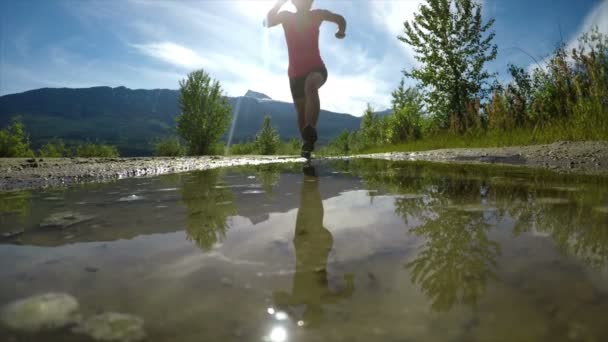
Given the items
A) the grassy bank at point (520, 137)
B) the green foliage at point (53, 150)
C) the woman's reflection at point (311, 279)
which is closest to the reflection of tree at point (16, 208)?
the woman's reflection at point (311, 279)

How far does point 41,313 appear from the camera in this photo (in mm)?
583

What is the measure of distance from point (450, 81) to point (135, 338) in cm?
2069

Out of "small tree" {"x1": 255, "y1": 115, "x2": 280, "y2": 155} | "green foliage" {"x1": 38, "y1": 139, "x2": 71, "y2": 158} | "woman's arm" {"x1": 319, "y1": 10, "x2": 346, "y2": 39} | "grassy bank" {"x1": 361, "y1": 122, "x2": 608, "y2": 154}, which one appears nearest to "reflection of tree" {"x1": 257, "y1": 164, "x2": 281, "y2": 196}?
"woman's arm" {"x1": 319, "y1": 10, "x2": 346, "y2": 39}

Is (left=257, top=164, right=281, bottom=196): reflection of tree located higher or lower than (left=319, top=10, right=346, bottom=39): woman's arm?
lower

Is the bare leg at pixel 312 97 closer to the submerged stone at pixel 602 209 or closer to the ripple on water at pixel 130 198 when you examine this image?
the ripple on water at pixel 130 198

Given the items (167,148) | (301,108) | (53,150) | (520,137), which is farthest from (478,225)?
(167,148)

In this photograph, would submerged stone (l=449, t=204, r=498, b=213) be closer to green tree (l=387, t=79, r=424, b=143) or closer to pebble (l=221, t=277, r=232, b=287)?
pebble (l=221, t=277, r=232, b=287)

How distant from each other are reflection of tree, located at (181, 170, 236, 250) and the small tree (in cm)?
3815

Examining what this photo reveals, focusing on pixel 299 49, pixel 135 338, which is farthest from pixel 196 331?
pixel 299 49

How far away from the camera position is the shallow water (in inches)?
19.9

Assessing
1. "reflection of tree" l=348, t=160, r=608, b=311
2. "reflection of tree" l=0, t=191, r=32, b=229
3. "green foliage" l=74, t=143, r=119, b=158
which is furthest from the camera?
"green foliage" l=74, t=143, r=119, b=158

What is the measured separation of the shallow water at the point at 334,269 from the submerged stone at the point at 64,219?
0.01m

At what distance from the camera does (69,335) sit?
1.67 feet

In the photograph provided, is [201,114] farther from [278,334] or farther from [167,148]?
[278,334]
